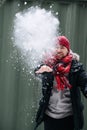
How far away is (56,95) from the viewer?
15.0ft

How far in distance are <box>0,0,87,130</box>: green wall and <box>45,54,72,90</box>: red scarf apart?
146 centimetres

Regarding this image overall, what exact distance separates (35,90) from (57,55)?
1.58 metres

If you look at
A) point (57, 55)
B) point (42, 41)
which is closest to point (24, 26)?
point (42, 41)

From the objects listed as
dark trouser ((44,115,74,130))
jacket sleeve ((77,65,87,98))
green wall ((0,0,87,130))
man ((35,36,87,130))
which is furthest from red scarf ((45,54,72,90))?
green wall ((0,0,87,130))

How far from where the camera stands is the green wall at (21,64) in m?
6.04

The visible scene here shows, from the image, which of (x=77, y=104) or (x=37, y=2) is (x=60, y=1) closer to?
(x=37, y=2)

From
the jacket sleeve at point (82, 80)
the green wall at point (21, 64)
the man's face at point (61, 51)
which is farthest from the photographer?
the green wall at point (21, 64)

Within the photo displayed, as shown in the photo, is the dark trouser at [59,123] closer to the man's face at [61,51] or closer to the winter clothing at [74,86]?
the winter clothing at [74,86]

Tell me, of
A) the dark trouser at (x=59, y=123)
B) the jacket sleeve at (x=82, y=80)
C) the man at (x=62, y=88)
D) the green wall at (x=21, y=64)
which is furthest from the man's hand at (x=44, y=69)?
the green wall at (x=21, y=64)

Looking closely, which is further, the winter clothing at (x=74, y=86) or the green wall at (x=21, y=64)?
the green wall at (x=21, y=64)

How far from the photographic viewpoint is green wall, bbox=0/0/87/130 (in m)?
6.04

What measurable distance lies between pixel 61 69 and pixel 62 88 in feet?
0.63

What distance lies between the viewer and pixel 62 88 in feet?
14.9

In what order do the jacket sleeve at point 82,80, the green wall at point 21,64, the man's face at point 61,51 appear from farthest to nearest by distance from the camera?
the green wall at point 21,64 < the man's face at point 61,51 < the jacket sleeve at point 82,80
